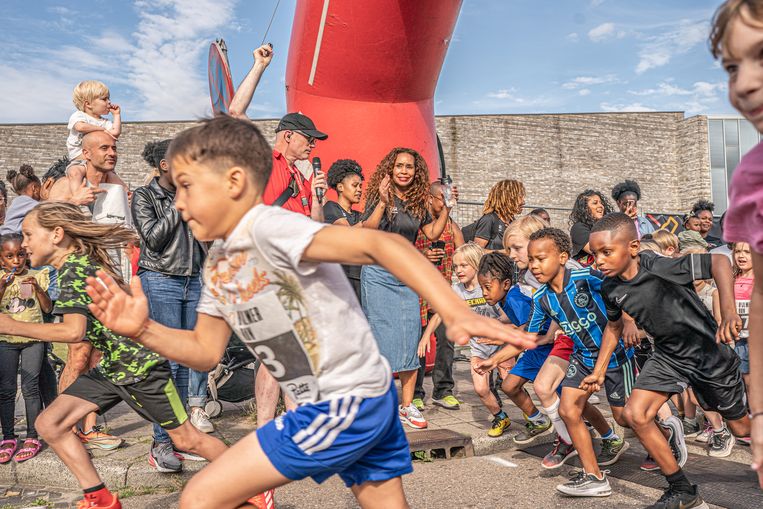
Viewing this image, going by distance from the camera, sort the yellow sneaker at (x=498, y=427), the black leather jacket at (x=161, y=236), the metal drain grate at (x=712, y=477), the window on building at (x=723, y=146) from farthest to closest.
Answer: the window on building at (x=723, y=146)
the yellow sneaker at (x=498, y=427)
the black leather jacket at (x=161, y=236)
the metal drain grate at (x=712, y=477)

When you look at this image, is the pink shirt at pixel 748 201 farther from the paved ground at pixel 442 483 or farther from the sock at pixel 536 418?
the sock at pixel 536 418

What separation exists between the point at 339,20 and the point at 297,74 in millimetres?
771

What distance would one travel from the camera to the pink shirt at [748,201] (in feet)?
5.96

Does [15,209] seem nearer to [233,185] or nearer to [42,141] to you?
[233,185]

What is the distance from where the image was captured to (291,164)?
196 inches

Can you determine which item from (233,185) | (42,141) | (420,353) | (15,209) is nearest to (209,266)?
(233,185)

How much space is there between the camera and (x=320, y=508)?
154 inches

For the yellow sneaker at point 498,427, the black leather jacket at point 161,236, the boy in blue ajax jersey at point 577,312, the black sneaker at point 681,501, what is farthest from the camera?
the yellow sneaker at point 498,427

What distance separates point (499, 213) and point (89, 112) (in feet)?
13.0

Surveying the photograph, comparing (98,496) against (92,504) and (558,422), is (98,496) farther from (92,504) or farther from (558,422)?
(558,422)

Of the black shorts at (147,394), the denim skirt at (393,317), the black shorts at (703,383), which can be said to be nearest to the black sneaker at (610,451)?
the black shorts at (703,383)

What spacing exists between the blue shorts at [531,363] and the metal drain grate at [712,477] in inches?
23.9

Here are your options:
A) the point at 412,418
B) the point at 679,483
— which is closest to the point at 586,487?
the point at 679,483

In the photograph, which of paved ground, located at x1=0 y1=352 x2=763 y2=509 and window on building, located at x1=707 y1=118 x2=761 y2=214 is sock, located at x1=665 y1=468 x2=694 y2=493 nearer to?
paved ground, located at x1=0 y1=352 x2=763 y2=509
